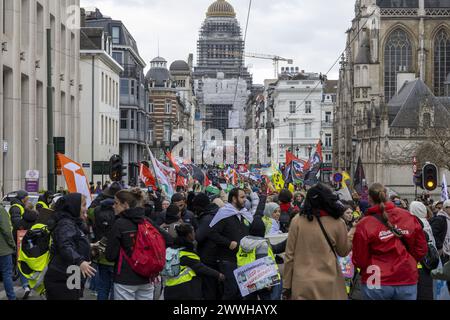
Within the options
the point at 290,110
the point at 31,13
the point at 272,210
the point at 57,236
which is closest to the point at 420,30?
the point at 290,110

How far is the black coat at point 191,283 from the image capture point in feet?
31.3

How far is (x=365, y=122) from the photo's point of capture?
7994 centimetres

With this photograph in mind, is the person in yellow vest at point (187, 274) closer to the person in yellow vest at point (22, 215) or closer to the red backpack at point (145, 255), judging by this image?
the red backpack at point (145, 255)

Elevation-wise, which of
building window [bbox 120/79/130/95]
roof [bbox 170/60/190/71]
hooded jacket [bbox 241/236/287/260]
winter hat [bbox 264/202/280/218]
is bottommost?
hooded jacket [bbox 241/236/287/260]

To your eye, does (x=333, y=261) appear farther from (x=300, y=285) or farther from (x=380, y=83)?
(x=380, y=83)

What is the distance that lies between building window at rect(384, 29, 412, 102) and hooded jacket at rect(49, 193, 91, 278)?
247ft

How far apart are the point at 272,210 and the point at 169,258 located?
443 cm

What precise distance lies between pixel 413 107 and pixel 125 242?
66.0 metres

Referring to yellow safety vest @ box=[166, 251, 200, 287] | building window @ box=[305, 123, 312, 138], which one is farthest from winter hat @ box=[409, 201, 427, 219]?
building window @ box=[305, 123, 312, 138]

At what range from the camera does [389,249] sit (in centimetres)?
800

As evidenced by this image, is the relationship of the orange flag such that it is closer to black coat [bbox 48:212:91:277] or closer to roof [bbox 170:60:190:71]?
black coat [bbox 48:212:91:277]

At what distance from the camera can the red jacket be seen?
7.94 meters

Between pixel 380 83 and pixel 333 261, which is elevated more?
pixel 380 83
